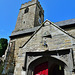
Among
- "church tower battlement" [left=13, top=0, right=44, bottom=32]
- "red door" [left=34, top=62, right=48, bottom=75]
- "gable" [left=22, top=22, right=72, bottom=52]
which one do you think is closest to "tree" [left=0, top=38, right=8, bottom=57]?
"church tower battlement" [left=13, top=0, right=44, bottom=32]

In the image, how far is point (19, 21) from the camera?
17.7 m

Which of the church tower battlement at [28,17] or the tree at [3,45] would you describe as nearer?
the church tower battlement at [28,17]

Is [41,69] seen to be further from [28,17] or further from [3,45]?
[3,45]

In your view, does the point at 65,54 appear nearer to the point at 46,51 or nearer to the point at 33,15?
the point at 46,51

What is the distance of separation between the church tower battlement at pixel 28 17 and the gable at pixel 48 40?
9779 millimetres

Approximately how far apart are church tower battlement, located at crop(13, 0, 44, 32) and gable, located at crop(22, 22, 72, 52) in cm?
978

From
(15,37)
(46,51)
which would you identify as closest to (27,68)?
(46,51)

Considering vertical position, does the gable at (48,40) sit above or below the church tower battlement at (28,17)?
below

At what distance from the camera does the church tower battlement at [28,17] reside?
16.3 m

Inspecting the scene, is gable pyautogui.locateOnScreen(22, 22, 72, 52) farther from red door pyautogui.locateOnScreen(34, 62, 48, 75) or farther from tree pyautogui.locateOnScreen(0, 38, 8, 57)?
tree pyautogui.locateOnScreen(0, 38, 8, 57)

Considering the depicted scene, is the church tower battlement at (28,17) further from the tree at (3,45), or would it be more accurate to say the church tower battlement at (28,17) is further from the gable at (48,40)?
the gable at (48,40)

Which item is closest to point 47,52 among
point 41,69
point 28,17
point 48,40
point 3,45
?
point 48,40

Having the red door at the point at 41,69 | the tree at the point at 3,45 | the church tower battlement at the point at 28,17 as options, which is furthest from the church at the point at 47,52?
the tree at the point at 3,45

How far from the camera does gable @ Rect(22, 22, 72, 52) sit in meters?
5.22
